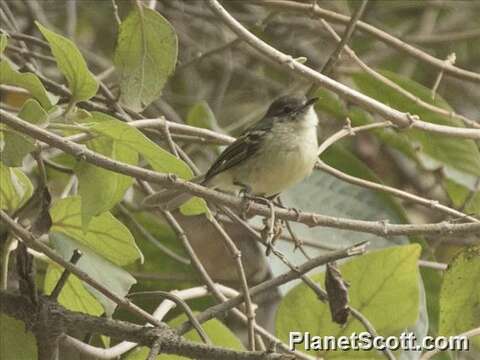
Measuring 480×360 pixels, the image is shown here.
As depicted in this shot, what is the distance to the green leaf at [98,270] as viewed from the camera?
6.32 feet

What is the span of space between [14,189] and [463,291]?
90cm

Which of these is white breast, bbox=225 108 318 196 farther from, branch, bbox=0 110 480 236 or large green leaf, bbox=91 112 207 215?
large green leaf, bbox=91 112 207 215

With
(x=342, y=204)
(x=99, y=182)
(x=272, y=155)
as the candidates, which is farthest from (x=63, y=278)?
(x=342, y=204)

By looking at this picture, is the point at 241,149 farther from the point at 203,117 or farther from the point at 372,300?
the point at 372,300

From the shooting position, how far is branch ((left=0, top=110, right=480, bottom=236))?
1603 millimetres

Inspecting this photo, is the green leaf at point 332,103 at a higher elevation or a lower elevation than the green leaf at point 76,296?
higher

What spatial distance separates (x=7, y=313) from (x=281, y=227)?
1.89ft

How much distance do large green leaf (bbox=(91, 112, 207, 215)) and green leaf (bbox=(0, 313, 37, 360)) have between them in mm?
430

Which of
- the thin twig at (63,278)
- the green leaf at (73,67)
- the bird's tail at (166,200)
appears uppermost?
the green leaf at (73,67)

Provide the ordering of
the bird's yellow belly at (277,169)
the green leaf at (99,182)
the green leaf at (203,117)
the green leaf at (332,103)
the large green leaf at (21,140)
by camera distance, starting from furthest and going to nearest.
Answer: the green leaf at (332,103) → the green leaf at (203,117) → the bird's yellow belly at (277,169) → the green leaf at (99,182) → the large green leaf at (21,140)

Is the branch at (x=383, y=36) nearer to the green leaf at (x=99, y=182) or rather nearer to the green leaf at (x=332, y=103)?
the green leaf at (x=332, y=103)

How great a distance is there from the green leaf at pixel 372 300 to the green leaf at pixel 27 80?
2.02ft

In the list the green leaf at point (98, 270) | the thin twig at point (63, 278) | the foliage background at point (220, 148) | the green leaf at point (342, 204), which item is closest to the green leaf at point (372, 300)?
the foliage background at point (220, 148)

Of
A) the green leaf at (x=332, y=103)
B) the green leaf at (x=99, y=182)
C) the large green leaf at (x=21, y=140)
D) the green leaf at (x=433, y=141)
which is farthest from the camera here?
the green leaf at (x=332, y=103)
